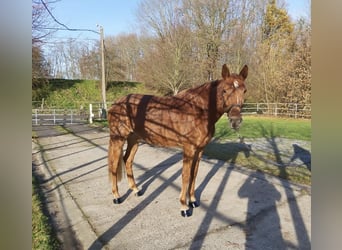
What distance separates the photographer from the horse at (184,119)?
229 centimetres

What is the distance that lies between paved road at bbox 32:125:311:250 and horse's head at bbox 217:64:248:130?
3.05ft

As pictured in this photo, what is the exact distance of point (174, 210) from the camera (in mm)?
2719

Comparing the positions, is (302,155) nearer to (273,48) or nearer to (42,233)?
(273,48)

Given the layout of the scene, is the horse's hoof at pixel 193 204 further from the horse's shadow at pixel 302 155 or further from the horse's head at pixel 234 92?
the horse's shadow at pixel 302 155

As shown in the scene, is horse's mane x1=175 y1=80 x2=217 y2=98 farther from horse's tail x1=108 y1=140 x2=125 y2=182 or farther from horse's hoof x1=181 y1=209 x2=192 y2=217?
horse's hoof x1=181 y1=209 x2=192 y2=217

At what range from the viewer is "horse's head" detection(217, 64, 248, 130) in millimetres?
2236

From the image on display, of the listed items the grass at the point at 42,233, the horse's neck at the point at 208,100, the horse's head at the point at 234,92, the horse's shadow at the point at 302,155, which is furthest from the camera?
the horse's shadow at the point at 302,155

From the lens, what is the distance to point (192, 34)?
10.7ft

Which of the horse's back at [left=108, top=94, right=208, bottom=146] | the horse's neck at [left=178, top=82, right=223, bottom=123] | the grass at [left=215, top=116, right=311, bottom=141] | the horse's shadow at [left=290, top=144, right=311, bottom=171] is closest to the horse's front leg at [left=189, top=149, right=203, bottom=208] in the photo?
the horse's back at [left=108, top=94, right=208, bottom=146]

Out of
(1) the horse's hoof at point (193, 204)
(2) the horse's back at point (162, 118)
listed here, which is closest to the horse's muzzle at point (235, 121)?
(2) the horse's back at point (162, 118)
